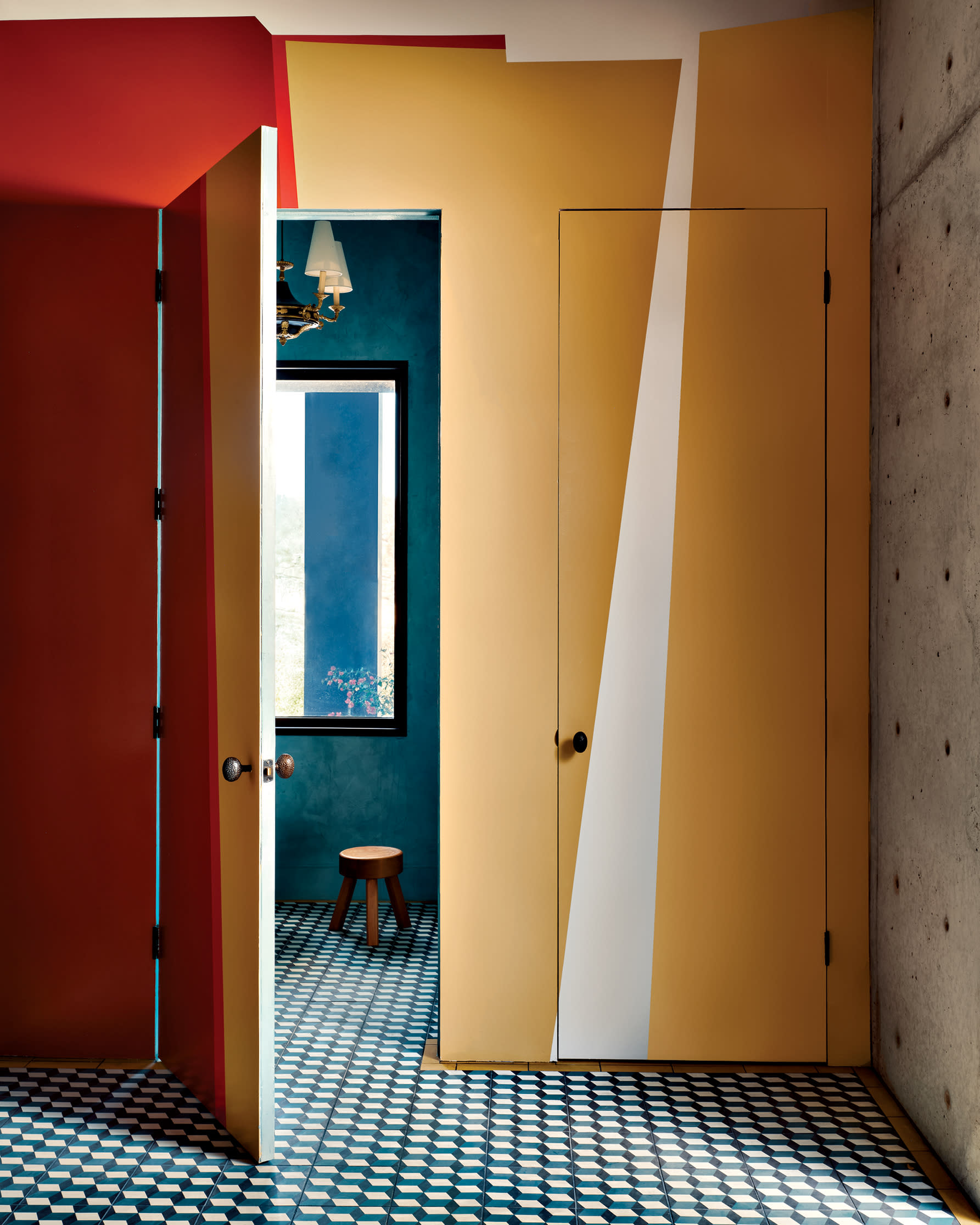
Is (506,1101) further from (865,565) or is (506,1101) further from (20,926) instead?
(865,565)

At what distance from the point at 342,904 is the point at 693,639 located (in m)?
2.09

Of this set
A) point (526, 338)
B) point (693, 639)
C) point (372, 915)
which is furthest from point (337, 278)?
point (372, 915)

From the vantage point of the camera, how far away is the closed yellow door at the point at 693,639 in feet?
9.52

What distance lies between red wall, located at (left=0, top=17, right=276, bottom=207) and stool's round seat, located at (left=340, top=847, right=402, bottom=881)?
8.36ft

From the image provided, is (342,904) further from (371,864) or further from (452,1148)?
(452,1148)

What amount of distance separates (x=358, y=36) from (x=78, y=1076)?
3130 millimetres

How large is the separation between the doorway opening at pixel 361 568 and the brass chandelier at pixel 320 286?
0.93m

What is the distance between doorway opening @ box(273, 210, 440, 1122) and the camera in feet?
15.2

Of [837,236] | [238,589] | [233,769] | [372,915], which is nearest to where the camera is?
[233,769]

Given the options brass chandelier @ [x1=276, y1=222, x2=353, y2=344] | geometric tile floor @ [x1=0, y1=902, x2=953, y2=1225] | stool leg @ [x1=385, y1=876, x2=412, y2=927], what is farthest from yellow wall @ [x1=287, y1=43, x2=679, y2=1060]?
stool leg @ [x1=385, y1=876, x2=412, y2=927]

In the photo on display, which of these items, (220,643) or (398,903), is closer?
(220,643)

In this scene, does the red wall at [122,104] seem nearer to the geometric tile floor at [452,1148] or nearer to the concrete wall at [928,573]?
the concrete wall at [928,573]

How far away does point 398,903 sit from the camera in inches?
164

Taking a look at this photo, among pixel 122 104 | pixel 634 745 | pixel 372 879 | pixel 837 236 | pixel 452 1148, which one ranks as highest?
pixel 122 104
